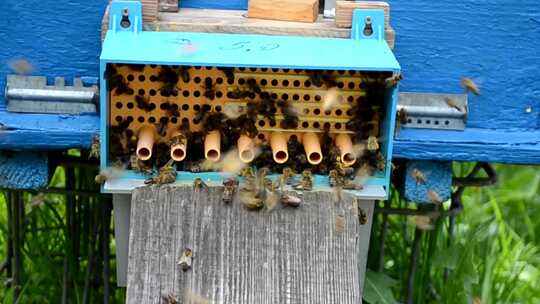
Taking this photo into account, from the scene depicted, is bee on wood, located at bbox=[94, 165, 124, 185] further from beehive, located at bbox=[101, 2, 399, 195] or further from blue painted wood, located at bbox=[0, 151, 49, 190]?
blue painted wood, located at bbox=[0, 151, 49, 190]

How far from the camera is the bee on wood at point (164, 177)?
2.85 meters

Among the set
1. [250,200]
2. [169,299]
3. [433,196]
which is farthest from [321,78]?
[169,299]

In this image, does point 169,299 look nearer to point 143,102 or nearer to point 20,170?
point 143,102

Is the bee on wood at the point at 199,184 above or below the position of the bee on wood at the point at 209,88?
below

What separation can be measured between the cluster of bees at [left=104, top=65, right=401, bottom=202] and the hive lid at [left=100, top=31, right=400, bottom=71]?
99mm

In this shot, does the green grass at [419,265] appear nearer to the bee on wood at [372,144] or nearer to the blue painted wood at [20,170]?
the blue painted wood at [20,170]

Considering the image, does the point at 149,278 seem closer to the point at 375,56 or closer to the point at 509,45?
the point at 375,56

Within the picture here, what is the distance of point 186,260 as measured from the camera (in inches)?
109

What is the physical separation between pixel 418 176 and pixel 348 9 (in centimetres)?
70

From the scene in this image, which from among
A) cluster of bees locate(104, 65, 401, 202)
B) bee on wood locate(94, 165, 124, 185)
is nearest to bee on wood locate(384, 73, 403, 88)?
cluster of bees locate(104, 65, 401, 202)

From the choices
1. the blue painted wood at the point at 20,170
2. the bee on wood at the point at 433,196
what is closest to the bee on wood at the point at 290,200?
the bee on wood at the point at 433,196

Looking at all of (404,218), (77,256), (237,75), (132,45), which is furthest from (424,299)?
(132,45)

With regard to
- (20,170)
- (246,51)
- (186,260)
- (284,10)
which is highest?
(284,10)

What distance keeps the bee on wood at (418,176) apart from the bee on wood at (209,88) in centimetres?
85
